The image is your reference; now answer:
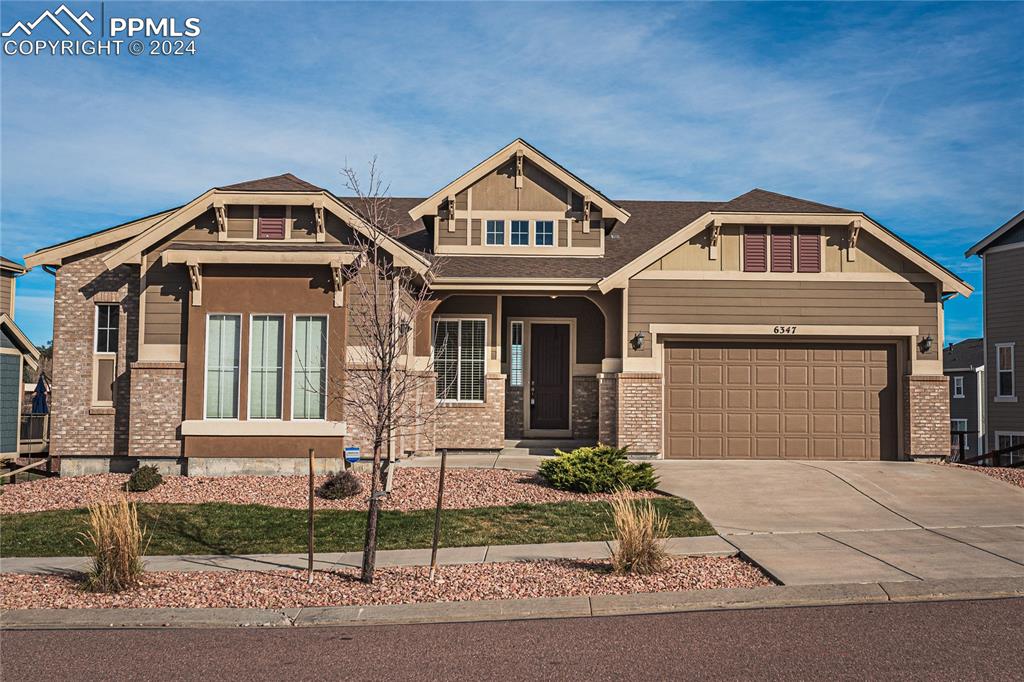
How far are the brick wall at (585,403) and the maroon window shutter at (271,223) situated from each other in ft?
24.7

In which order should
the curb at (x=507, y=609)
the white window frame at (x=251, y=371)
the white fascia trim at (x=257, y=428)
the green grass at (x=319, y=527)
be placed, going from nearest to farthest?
1. the curb at (x=507, y=609)
2. the green grass at (x=319, y=527)
3. the white fascia trim at (x=257, y=428)
4. the white window frame at (x=251, y=371)

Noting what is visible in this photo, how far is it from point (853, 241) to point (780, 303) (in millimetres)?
2021

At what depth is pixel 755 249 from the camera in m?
17.8

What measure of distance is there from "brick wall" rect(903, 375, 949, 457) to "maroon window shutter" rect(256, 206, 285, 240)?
13494 mm

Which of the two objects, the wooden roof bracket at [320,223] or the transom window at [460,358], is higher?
the wooden roof bracket at [320,223]

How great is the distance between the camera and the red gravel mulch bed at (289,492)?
13.6 metres

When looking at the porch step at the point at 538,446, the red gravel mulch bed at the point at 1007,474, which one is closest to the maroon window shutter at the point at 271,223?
the porch step at the point at 538,446

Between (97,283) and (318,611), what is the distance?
11.9m

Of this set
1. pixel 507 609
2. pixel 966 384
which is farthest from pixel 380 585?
pixel 966 384

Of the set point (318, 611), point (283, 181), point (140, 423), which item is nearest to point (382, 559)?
point (318, 611)

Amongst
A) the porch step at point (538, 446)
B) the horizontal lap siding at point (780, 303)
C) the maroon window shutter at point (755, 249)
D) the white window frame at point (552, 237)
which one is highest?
the white window frame at point (552, 237)

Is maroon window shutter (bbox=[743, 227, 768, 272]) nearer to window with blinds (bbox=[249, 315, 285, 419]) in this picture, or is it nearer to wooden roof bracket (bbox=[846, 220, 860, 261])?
wooden roof bracket (bbox=[846, 220, 860, 261])

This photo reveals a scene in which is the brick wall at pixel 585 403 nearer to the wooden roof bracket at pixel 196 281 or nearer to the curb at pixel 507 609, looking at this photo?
the wooden roof bracket at pixel 196 281

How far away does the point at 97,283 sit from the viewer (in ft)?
56.4
